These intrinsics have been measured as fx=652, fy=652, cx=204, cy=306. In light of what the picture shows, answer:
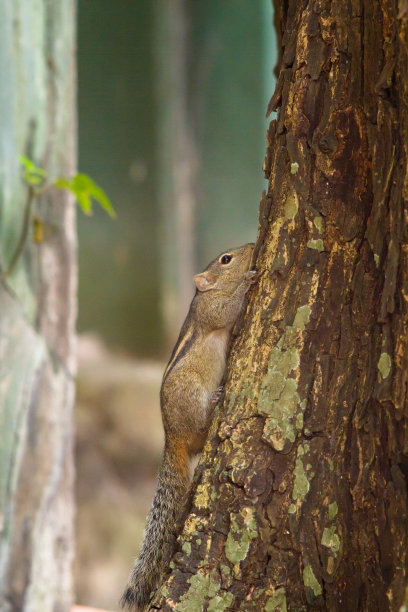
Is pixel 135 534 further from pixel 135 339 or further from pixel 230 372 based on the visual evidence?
pixel 230 372

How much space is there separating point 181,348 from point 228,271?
0.32m

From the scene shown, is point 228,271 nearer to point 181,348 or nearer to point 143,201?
point 181,348

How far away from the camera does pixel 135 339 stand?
4.86 m

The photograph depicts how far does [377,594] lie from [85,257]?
3.83 meters

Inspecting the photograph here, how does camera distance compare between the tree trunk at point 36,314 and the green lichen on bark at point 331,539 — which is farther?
the tree trunk at point 36,314

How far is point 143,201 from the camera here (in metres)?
4.89

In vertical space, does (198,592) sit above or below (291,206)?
below

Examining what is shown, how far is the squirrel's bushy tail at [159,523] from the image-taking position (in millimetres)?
1481

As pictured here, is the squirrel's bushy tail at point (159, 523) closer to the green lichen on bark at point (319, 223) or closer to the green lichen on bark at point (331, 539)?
the green lichen on bark at point (331, 539)

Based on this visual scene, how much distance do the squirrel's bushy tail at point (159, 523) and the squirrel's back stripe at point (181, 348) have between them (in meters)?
0.26

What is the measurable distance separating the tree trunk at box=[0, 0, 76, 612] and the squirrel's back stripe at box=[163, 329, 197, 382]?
107cm

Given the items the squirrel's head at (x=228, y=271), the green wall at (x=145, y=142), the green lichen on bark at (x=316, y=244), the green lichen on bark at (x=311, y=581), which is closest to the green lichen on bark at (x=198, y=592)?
the green lichen on bark at (x=311, y=581)

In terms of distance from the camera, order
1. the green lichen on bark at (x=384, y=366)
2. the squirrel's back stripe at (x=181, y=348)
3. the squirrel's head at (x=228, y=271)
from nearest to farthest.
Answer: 1. the green lichen on bark at (x=384, y=366)
2. the squirrel's back stripe at (x=181, y=348)
3. the squirrel's head at (x=228, y=271)

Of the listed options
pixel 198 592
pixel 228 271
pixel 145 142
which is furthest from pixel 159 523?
pixel 145 142
